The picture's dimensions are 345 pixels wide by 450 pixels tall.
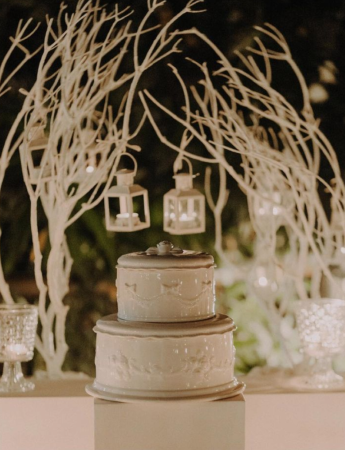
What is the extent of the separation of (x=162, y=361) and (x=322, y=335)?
0.73 metres

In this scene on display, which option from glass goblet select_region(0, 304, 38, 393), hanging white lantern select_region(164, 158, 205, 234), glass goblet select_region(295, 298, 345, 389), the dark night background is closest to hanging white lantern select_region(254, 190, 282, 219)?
the dark night background

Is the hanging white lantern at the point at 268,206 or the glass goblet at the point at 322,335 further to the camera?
the hanging white lantern at the point at 268,206

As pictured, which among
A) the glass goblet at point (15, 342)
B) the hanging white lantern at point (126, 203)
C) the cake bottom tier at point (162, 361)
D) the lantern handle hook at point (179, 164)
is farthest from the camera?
the lantern handle hook at point (179, 164)

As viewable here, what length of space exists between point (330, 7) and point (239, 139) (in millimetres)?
590

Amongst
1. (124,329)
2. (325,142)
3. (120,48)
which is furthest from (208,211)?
(124,329)

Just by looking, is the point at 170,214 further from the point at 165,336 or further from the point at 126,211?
the point at 165,336

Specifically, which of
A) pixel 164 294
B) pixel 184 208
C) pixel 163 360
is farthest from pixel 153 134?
pixel 163 360

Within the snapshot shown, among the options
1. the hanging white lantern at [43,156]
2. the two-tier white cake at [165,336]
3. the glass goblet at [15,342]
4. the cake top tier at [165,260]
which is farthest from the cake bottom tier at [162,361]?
the hanging white lantern at [43,156]

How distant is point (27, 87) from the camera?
2467 mm

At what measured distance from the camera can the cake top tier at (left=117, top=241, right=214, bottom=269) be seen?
5.41ft

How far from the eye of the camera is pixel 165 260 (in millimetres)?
1648

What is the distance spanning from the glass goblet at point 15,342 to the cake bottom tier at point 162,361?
1.78ft

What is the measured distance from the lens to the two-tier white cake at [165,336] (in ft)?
5.21

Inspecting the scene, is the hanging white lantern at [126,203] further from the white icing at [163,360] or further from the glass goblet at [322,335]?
the white icing at [163,360]
